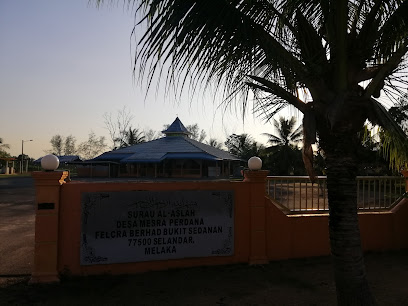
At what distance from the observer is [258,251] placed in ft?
19.6

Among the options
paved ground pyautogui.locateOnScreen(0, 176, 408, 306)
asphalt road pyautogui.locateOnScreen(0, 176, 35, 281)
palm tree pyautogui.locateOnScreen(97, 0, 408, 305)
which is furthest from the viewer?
asphalt road pyautogui.locateOnScreen(0, 176, 35, 281)

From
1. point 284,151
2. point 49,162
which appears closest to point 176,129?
point 284,151

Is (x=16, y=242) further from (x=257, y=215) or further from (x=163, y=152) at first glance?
(x=163, y=152)

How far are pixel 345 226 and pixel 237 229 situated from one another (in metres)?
2.98

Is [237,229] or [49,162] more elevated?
[49,162]

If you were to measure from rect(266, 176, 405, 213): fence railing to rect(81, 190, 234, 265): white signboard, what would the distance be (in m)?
1.14

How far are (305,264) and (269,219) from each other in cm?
103

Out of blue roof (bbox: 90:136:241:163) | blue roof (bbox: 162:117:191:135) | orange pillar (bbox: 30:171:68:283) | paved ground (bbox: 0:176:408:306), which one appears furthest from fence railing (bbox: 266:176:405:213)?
blue roof (bbox: 162:117:191:135)

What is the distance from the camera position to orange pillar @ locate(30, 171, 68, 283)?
5043mm

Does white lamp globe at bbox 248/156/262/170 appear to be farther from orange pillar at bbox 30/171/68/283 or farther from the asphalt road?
the asphalt road

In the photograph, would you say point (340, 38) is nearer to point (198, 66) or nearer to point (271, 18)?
point (271, 18)

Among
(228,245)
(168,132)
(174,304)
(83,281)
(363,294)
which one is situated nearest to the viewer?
(363,294)

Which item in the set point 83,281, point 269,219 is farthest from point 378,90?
Result: point 83,281

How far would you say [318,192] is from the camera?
6.59m
